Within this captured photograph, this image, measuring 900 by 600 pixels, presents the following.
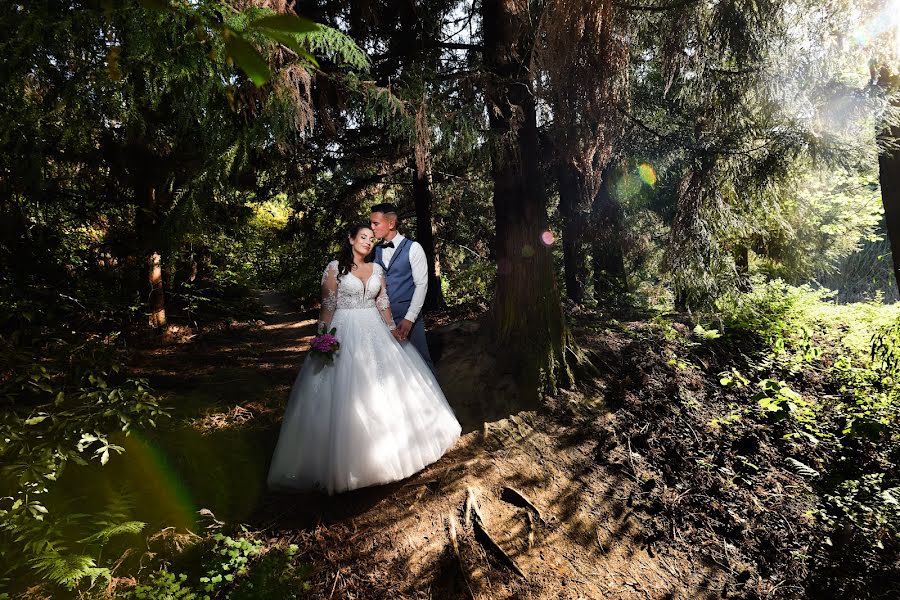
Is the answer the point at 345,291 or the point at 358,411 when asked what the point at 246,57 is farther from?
the point at 345,291

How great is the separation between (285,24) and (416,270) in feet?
14.5

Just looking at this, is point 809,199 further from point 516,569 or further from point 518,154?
point 516,569

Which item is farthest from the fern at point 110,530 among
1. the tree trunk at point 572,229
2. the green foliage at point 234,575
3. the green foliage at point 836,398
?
the tree trunk at point 572,229

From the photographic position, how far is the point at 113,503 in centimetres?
291

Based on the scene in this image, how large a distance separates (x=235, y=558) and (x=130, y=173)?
524cm

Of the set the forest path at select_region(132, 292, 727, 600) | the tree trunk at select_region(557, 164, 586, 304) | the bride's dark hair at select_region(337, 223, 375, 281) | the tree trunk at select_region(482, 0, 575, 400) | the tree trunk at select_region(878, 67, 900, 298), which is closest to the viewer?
the forest path at select_region(132, 292, 727, 600)

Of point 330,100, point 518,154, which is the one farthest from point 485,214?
point 330,100

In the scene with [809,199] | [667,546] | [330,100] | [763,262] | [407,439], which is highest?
[330,100]

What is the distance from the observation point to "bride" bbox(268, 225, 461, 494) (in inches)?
150

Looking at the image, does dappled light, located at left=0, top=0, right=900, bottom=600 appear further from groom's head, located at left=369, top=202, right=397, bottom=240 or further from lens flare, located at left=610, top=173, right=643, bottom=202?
lens flare, located at left=610, top=173, right=643, bottom=202

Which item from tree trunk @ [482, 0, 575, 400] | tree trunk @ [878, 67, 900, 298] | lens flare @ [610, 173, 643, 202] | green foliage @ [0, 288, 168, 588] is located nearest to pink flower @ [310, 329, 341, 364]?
green foliage @ [0, 288, 168, 588]

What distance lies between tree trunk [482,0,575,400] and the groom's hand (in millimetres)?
1643

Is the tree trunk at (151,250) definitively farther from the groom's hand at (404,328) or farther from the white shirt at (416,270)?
the groom's hand at (404,328)

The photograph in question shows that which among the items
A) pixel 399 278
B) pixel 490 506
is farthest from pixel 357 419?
pixel 399 278
